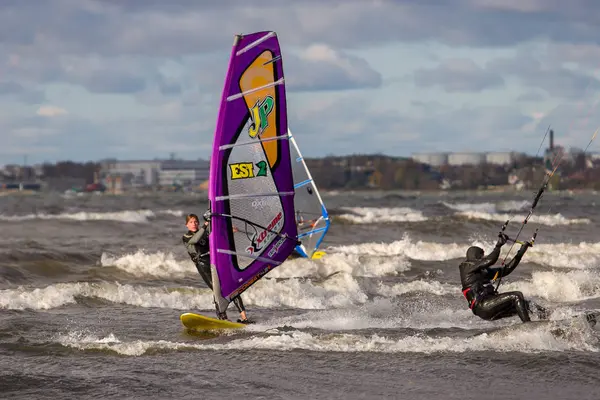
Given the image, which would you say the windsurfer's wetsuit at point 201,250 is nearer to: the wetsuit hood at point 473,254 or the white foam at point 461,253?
the wetsuit hood at point 473,254

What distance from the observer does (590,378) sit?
8.44 metres

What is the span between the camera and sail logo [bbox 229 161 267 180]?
34.9ft

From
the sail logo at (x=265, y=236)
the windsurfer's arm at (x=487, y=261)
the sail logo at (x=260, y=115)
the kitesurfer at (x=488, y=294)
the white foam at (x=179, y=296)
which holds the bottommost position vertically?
the white foam at (x=179, y=296)

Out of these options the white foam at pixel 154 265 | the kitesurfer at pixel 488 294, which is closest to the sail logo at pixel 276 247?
the kitesurfer at pixel 488 294

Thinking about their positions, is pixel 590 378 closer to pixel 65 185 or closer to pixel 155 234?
pixel 155 234

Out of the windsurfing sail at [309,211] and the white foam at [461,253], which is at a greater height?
the windsurfing sail at [309,211]

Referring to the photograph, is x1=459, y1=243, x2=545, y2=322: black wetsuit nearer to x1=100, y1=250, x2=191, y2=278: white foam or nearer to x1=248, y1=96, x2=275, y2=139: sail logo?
x1=248, y1=96, x2=275, y2=139: sail logo

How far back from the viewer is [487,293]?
10.1 meters

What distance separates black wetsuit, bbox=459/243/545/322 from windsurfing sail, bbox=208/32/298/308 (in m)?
2.33

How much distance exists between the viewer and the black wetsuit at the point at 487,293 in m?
9.96

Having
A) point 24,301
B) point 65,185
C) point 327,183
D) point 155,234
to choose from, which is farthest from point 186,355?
point 65,185

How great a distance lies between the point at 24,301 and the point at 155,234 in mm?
18503

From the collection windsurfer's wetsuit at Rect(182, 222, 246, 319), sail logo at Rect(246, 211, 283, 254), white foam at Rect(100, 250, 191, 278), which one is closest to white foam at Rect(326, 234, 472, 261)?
white foam at Rect(100, 250, 191, 278)

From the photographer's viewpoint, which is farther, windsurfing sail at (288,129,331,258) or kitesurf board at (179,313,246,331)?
windsurfing sail at (288,129,331,258)
